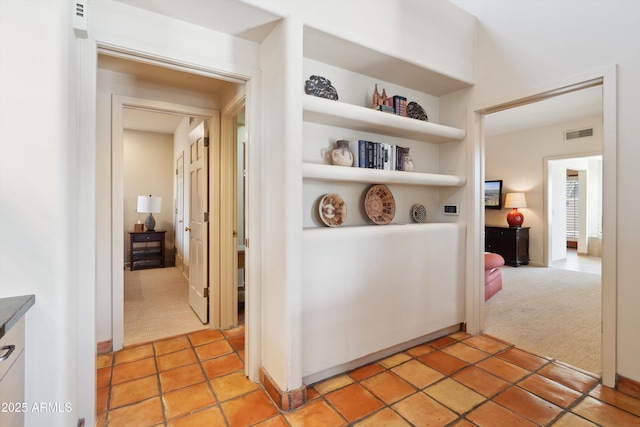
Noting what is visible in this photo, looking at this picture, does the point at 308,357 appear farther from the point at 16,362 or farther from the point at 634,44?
the point at 634,44

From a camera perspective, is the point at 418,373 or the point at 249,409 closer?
the point at 249,409

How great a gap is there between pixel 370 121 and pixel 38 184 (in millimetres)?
1891

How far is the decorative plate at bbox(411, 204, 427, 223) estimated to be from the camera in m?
2.84

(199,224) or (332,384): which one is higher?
(199,224)

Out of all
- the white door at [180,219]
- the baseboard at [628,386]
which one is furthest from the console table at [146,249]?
the baseboard at [628,386]

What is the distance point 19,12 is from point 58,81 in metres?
0.25

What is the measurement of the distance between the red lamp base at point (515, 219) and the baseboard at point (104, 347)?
6.49 metres

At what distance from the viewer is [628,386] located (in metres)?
1.90

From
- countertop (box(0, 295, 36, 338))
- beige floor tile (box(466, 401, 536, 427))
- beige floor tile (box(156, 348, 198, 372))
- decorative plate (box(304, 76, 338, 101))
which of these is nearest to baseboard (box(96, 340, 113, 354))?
beige floor tile (box(156, 348, 198, 372))

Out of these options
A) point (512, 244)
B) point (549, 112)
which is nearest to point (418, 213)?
point (549, 112)

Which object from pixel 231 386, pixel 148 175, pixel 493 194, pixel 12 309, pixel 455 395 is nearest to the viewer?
pixel 12 309

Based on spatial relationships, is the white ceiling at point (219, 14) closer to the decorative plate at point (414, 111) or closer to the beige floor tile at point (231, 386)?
the decorative plate at point (414, 111)

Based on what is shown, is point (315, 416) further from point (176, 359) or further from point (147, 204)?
point (147, 204)

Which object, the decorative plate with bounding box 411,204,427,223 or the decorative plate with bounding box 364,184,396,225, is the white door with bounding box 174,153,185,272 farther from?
the decorative plate with bounding box 411,204,427,223
